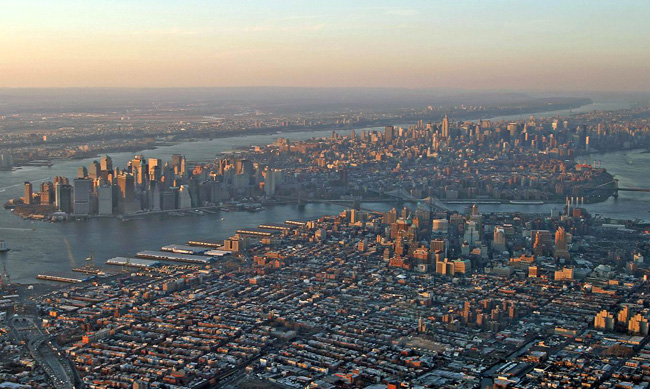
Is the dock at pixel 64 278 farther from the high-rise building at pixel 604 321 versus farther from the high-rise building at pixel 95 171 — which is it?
the high-rise building at pixel 95 171

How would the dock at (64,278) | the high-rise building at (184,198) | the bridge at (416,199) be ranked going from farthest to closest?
the bridge at (416,199) → the high-rise building at (184,198) → the dock at (64,278)

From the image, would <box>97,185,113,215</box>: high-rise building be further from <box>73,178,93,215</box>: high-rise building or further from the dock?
the dock

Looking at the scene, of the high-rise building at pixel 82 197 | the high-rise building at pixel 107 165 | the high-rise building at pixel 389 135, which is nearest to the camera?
the high-rise building at pixel 82 197

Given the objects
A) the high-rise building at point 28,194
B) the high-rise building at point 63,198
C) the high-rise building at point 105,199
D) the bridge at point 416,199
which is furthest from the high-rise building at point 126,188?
the bridge at point 416,199

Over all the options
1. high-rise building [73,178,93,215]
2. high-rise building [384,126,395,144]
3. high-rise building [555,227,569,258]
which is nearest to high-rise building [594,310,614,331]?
high-rise building [555,227,569,258]

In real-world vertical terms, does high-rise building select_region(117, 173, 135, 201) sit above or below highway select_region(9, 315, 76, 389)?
above

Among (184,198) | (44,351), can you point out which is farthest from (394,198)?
(44,351)

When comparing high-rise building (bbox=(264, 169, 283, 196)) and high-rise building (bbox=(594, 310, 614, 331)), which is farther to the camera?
high-rise building (bbox=(264, 169, 283, 196))

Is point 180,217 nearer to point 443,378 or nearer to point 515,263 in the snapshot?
point 515,263

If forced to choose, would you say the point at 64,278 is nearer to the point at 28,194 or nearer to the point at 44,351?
the point at 44,351
